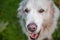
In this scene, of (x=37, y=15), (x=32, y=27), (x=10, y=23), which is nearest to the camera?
(x=32, y=27)

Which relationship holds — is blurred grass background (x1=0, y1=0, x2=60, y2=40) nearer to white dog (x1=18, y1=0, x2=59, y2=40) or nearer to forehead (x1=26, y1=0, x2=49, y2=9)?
white dog (x1=18, y1=0, x2=59, y2=40)

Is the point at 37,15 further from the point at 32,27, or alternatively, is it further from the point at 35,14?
the point at 32,27

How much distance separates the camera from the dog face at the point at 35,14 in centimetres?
314

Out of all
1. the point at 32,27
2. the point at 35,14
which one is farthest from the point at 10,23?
the point at 32,27

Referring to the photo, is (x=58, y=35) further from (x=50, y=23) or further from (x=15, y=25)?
(x=15, y=25)

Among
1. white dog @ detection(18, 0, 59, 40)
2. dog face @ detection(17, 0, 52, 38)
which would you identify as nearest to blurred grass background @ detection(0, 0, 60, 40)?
white dog @ detection(18, 0, 59, 40)

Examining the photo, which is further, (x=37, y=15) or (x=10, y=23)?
(x=10, y=23)

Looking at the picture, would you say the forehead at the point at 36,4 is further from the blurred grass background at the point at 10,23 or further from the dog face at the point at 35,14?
the blurred grass background at the point at 10,23

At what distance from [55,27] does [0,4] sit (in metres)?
1.48

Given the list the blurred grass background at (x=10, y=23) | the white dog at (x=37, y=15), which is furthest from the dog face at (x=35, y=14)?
the blurred grass background at (x=10, y=23)

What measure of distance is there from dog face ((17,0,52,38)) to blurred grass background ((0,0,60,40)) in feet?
2.39

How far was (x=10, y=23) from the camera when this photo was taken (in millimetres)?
4242

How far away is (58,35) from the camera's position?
3.90m

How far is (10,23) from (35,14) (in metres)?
A: 1.13
